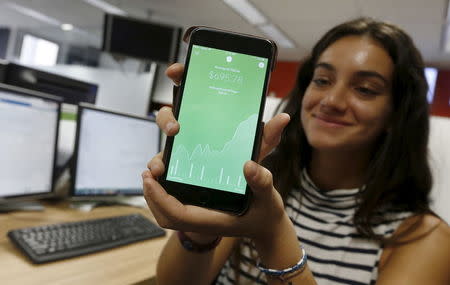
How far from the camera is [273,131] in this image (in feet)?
1.68

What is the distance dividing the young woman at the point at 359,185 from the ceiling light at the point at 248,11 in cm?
336

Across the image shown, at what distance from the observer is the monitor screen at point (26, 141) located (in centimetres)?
97

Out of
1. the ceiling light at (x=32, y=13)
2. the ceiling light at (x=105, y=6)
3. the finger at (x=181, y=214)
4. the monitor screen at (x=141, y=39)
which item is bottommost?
the finger at (x=181, y=214)

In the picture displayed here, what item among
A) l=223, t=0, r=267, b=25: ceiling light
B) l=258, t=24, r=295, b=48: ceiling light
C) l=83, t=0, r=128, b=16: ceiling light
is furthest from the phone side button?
l=83, t=0, r=128, b=16: ceiling light

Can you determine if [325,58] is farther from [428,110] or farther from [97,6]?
[97,6]

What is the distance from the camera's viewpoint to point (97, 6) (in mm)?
4945

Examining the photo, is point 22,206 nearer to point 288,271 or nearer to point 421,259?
point 288,271

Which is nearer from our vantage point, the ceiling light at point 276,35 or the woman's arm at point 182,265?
the woman's arm at point 182,265

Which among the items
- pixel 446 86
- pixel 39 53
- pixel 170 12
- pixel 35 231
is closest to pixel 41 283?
pixel 35 231

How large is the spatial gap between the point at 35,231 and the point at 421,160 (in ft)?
3.10

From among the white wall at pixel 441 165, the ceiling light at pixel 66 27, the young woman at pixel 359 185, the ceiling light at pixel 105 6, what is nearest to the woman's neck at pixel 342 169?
the young woman at pixel 359 185

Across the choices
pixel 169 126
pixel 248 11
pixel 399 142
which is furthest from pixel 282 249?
pixel 248 11

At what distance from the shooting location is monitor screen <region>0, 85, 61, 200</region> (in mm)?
971

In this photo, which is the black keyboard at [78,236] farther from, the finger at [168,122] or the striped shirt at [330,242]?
the finger at [168,122]
